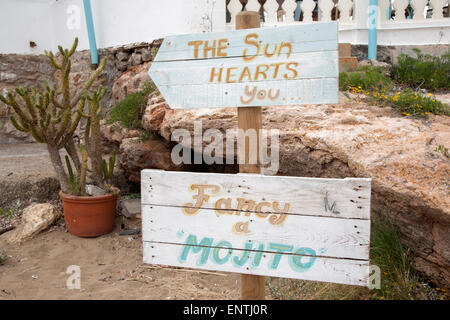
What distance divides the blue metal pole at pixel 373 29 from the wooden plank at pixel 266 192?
3.93 metres

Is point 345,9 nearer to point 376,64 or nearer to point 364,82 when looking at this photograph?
point 376,64

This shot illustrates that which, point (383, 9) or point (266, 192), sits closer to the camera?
point (266, 192)

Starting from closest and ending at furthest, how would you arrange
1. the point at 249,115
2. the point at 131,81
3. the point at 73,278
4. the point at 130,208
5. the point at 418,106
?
the point at 249,115 → the point at 418,106 → the point at 73,278 → the point at 130,208 → the point at 131,81

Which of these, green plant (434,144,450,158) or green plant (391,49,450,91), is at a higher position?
green plant (391,49,450,91)

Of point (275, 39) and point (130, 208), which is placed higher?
point (275, 39)

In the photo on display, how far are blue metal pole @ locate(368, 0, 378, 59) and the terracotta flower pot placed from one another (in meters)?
3.76

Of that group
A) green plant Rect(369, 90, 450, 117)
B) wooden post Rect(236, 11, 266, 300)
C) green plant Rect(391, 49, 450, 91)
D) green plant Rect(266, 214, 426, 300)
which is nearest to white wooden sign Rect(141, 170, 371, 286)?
wooden post Rect(236, 11, 266, 300)

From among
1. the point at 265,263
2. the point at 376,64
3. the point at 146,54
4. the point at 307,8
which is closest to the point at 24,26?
the point at 146,54

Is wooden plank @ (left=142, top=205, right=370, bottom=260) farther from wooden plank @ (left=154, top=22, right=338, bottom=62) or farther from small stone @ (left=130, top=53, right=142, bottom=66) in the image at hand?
small stone @ (left=130, top=53, right=142, bottom=66)

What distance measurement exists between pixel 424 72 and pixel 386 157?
2425 millimetres

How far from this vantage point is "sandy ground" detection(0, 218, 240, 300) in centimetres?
308

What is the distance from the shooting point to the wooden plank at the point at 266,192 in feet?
5.23

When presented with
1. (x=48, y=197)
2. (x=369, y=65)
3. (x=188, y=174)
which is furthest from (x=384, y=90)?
(x=48, y=197)

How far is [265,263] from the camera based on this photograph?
1.71 meters
